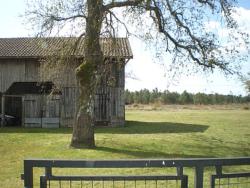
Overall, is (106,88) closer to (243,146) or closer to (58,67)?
(58,67)

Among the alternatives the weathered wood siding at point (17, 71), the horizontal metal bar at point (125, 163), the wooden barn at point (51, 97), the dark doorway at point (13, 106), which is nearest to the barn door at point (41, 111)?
the wooden barn at point (51, 97)

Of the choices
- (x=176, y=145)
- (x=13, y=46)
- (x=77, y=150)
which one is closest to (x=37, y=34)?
(x=77, y=150)

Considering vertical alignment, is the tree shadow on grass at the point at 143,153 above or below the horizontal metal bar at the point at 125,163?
below

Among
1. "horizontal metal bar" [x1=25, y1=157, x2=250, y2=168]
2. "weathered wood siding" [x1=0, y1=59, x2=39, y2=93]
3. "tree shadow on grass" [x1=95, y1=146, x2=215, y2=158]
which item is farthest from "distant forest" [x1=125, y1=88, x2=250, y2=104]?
"horizontal metal bar" [x1=25, y1=157, x2=250, y2=168]

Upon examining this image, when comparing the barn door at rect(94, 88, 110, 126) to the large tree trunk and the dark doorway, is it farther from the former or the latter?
the large tree trunk

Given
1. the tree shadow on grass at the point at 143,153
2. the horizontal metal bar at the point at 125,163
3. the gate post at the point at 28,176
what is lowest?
the tree shadow on grass at the point at 143,153

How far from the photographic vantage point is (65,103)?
3312cm

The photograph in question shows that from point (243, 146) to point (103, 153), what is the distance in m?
7.16

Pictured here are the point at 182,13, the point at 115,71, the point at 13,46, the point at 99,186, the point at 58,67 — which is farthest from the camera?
the point at 13,46

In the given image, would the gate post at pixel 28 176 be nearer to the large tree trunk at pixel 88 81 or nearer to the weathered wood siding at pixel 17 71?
the large tree trunk at pixel 88 81

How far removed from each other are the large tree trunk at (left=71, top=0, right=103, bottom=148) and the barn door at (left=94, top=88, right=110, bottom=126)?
40.9 ft

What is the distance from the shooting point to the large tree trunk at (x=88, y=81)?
20.1m

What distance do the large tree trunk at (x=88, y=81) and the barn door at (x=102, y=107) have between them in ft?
40.9

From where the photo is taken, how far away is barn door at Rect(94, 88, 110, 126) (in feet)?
108
